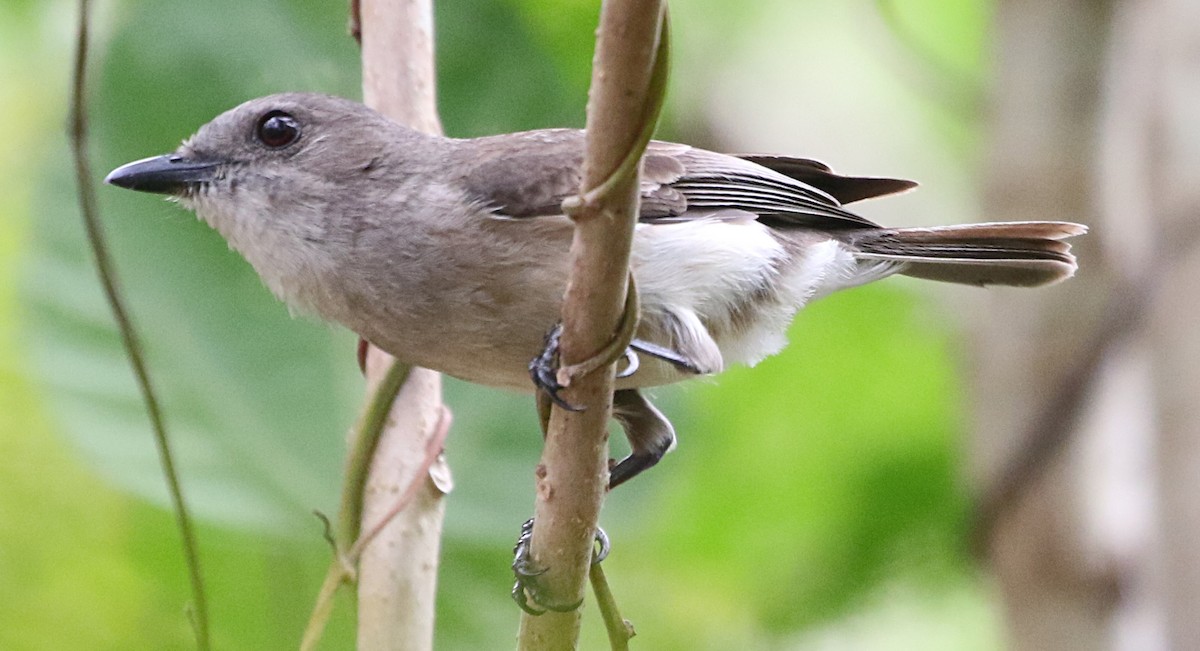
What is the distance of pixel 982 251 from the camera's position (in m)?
2.81

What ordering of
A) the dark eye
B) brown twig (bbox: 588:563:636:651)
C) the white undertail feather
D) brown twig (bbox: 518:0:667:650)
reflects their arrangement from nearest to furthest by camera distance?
brown twig (bbox: 518:0:667:650)
brown twig (bbox: 588:563:636:651)
the white undertail feather
the dark eye

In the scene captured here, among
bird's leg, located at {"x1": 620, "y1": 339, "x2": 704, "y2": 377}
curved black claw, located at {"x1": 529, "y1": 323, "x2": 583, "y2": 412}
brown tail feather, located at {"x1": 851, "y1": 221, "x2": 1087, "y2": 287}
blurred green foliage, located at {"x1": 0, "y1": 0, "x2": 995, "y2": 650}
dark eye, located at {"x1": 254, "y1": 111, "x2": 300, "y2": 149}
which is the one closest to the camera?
curved black claw, located at {"x1": 529, "y1": 323, "x2": 583, "y2": 412}

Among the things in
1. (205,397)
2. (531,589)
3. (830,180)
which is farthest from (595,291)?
(205,397)

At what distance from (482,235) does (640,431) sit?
54cm

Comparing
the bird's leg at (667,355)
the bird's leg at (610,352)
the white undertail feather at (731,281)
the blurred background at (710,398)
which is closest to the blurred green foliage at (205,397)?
the blurred background at (710,398)

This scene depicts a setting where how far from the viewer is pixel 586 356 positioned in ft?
5.02

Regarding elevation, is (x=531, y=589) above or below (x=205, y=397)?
above

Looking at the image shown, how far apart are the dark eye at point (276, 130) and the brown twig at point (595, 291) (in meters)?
1.04

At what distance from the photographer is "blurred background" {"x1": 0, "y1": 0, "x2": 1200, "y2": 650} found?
294 cm

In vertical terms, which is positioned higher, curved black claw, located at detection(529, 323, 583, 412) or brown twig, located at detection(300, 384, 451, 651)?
curved black claw, located at detection(529, 323, 583, 412)

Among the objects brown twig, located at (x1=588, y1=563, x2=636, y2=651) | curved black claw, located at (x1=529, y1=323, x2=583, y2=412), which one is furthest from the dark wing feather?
brown twig, located at (x1=588, y1=563, x2=636, y2=651)

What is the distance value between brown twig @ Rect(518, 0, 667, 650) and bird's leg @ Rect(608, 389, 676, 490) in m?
0.70

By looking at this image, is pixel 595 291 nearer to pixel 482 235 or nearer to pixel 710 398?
pixel 482 235

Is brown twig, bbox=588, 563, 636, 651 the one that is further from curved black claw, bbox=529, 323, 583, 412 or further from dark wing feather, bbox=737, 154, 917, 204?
dark wing feather, bbox=737, 154, 917, 204
